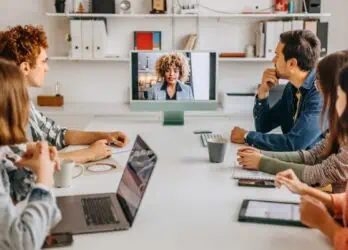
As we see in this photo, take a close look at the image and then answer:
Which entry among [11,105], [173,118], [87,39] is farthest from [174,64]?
[11,105]

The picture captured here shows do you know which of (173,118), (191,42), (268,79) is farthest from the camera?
(191,42)

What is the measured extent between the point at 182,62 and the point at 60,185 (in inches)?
50.6

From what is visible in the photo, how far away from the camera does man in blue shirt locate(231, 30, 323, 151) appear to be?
243 cm

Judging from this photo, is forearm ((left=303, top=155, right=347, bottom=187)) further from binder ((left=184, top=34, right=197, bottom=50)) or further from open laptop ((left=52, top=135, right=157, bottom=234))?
binder ((left=184, top=34, right=197, bottom=50))

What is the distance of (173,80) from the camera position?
290 centimetres

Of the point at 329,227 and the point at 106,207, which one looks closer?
the point at 329,227

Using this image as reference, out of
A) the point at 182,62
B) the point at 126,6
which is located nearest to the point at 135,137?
the point at 182,62

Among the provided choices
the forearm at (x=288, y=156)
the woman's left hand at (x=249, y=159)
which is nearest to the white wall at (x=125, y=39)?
the forearm at (x=288, y=156)

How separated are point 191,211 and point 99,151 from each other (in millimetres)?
737

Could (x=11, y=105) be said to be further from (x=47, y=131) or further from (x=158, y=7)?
(x=158, y=7)

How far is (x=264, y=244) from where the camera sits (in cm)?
137

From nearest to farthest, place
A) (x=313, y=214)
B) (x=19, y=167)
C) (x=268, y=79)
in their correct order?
(x=313, y=214)
(x=19, y=167)
(x=268, y=79)

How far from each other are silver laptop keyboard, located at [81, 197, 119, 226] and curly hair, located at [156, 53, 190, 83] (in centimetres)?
129

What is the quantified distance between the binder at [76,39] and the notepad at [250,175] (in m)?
2.46
